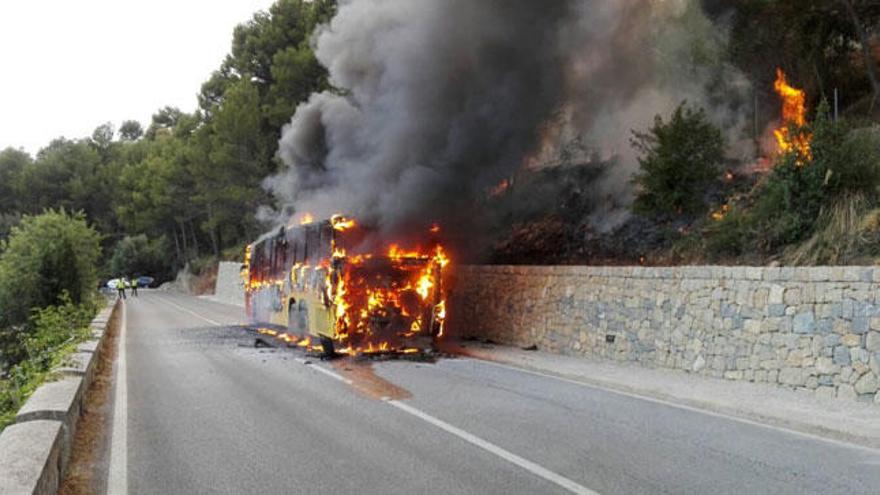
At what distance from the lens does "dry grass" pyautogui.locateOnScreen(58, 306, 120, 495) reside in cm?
597

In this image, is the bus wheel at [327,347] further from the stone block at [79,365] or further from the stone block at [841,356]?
the stone block at [841,356]

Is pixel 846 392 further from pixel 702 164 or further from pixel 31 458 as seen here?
pixel 31 458

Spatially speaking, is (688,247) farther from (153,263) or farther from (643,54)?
(153,263)

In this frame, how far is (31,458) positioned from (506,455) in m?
3.66

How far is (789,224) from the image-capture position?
41.7 ft

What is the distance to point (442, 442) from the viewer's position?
23.4 feet

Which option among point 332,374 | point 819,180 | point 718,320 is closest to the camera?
point 718,320

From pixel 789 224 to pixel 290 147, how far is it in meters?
14.1

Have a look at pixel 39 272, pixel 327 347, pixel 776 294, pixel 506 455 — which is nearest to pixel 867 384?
pixel 776 294

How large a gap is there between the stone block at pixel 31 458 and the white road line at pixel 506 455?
3.47 meters

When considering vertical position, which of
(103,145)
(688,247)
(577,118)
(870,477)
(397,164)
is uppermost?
(103,145)

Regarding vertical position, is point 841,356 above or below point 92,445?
above

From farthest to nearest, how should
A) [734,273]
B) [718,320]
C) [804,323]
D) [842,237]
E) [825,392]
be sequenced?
[842,237]
[718,320]
[734,273]
[804,323]
[825,392]

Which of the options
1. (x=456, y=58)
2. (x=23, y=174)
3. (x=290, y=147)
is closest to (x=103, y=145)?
(x=23, y=174)
